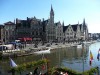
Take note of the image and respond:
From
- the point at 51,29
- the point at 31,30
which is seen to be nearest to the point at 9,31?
the point at 31,30

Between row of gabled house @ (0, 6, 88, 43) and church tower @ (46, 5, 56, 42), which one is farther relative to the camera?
church tower @ (46, 5, 56, 42)

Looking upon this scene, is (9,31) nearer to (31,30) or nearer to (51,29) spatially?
(31,30)

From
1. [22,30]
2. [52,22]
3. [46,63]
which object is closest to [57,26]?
[52,22]

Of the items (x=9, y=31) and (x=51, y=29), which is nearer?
(x=9, y=31)

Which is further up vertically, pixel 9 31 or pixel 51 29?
pixel 51 29

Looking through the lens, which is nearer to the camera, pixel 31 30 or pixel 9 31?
pixel 31 30

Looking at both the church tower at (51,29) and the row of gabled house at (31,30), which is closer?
the row of gabled house at (31,30)

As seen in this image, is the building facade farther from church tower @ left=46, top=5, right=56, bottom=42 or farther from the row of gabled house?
church tower @ left=46, top=5, right=56, bottom=42

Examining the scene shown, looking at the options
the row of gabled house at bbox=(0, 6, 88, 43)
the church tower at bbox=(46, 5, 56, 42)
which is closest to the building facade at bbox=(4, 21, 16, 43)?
the row of gabled house at bbox=(0, 6, 88, 43)

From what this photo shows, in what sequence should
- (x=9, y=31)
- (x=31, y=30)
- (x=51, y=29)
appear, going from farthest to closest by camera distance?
1. (x=51, y=29)
2. (x=9, y=31)
3. (x=31, y=30)

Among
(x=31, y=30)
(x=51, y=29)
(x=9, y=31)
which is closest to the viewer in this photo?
(x=31, y=30)

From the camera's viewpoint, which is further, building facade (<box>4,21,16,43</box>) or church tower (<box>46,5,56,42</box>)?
church tower (<box>46,5,56,42</box>)

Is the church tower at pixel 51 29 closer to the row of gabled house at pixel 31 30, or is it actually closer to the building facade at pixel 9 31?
the row of gabled house at pixel 31 30

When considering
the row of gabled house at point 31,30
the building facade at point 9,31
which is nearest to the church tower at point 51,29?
the row of gabled house at point 31,30
